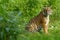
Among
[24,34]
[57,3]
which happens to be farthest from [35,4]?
[24,34]

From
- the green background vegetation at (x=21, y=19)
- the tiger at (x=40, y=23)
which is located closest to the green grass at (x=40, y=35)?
the green background vegetation at (x=21, y=19)

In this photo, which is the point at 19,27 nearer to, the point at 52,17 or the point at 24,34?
the point at 24,34

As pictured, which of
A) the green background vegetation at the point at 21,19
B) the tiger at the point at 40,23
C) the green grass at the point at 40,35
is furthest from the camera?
the tiger at the point at 40,23

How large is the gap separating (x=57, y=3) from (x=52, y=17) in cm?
59

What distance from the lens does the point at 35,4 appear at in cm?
1104

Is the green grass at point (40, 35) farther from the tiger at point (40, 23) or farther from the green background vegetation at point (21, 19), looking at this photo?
the tiger at point (40, 23)

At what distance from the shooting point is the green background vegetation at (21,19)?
735 cm

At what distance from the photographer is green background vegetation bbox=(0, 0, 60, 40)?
24.1 ft

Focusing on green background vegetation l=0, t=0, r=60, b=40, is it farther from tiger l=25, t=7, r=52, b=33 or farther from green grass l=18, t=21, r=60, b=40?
tiger l=25, t=7, r=52, b=33

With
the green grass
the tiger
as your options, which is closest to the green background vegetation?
the green grass

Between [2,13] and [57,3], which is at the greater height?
[2,13]

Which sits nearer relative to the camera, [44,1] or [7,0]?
[7,0]

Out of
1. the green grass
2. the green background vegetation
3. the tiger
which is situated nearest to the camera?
the green background vegetation

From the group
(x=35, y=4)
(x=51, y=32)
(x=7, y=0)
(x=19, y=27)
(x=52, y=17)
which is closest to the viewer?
(x=19, y=27)
